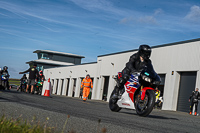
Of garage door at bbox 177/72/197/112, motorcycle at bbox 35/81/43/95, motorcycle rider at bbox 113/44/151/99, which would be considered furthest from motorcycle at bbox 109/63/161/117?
garage door at bbox 177/72/197/112

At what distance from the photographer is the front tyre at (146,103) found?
314 inches

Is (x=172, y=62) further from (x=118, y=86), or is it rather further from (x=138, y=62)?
(x=138, y=62)

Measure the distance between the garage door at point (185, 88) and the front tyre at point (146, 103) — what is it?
17641 mm

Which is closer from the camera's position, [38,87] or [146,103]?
[146,103]

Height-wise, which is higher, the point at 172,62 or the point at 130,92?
the point at 172,62

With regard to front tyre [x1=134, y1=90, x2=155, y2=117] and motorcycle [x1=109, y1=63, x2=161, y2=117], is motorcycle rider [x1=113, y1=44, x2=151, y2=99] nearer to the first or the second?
motorcycle [x1=109, y1=63, x2=161, y2=117]

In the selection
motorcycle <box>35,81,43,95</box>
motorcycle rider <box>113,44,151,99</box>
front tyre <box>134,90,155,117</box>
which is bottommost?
motorcycle <box>35,81,43,95</box>

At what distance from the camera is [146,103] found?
816cm

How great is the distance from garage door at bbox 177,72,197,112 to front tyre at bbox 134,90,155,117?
17641mm

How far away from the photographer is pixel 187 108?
83.8ft

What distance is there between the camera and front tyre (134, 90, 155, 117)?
26.2ft

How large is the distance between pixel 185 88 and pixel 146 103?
18831 mm

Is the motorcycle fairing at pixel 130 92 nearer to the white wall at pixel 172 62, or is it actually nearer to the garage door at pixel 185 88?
the white wall at pixel 172 62

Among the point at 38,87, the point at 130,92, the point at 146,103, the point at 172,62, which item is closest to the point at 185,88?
the point at 172,62
